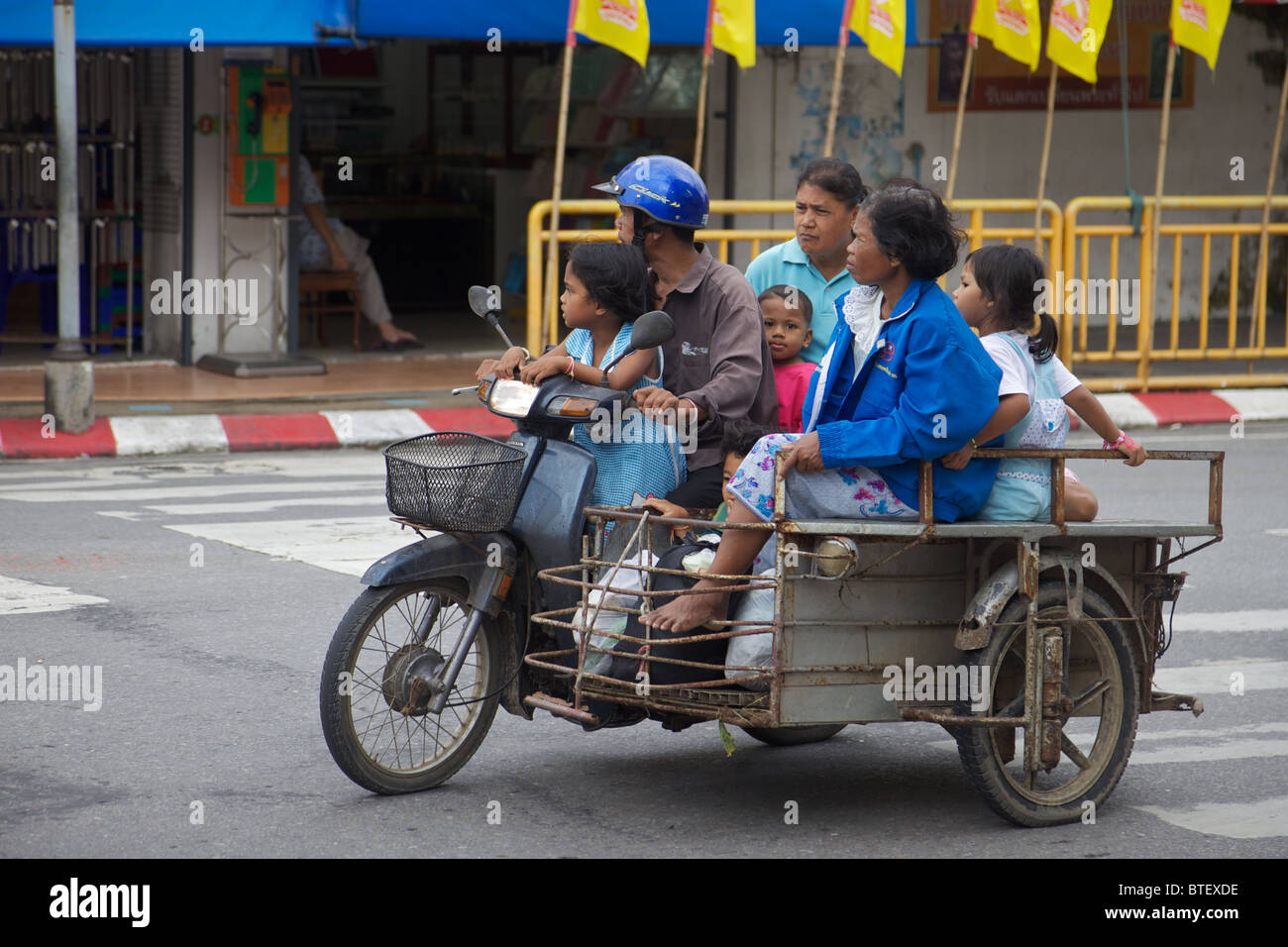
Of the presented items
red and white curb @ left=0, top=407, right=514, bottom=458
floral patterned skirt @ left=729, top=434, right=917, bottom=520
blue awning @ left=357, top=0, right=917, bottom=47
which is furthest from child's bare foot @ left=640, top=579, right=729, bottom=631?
blue awning @ left=357, top=0, right=917, bottom=47

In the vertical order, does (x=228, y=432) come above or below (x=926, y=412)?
below

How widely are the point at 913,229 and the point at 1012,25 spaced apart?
29.8 ft

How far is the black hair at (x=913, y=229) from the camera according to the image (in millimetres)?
4777

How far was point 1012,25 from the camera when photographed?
13281 mm

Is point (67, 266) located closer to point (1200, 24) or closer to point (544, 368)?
point (544, 368)

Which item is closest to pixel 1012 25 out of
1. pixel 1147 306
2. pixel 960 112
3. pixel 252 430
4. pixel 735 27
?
pixel 960 112

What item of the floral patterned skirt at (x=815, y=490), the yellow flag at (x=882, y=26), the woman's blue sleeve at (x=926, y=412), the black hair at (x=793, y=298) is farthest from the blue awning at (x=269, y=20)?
the woman's blue sleeve at (x=926, y=412)

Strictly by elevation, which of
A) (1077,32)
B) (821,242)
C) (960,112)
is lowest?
(821,242)

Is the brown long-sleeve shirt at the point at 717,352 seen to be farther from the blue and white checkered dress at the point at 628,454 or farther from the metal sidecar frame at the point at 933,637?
the metal sidecar frame at the point at 933,637

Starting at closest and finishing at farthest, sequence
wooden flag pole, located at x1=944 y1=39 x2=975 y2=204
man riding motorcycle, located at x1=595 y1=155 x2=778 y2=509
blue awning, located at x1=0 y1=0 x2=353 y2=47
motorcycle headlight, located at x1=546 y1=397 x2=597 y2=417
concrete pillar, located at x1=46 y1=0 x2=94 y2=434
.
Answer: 1. motorcycle headlight, located at x1=546 y1=397 x2=597 y2=417
2. man riding motorcycle, located at x1=595 y1=155 x2=778 y2=509
3. concrete pillar, located at x1=46 y1=0 x2=94 y2=434
4. blue awning, located at x1=0 y1=0 x2=353 y2=47
5. wooden flag pole, located at x1=944 y1=39 x2=975 y2=204

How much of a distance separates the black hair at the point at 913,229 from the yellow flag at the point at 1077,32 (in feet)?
29.4

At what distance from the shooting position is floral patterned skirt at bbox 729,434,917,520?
479cm

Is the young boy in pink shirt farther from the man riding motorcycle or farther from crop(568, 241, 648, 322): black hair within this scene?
crop(568, 241, 648, 322): black hair

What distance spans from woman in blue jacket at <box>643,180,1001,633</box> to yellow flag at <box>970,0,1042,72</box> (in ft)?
29.2
